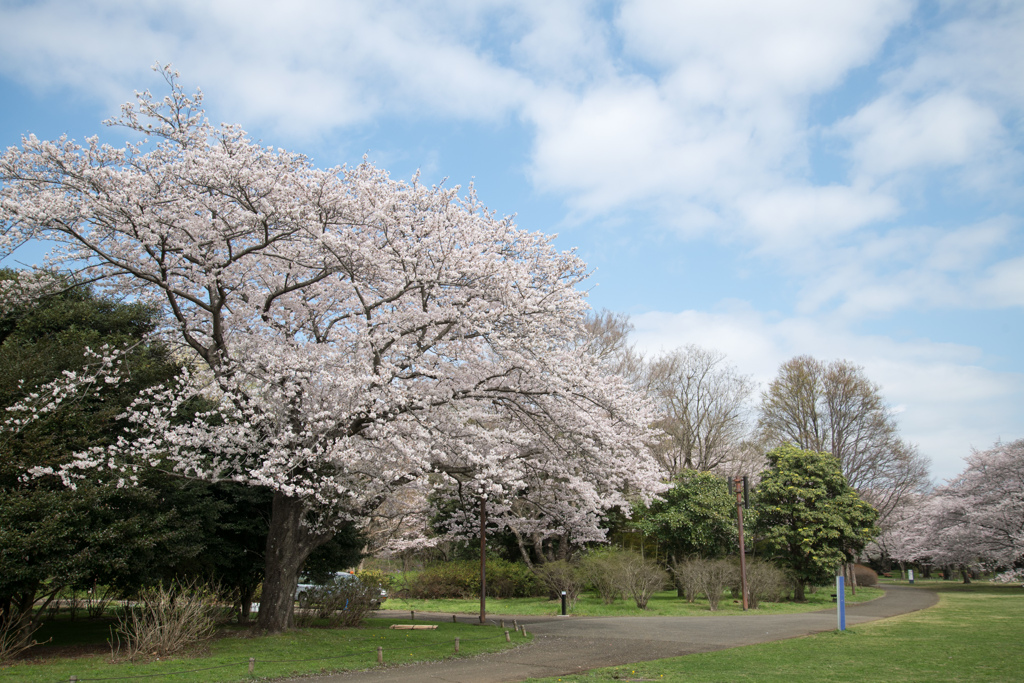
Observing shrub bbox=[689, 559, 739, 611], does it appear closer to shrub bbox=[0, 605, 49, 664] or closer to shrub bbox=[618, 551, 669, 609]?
shrub bbox=[618, 551, 669, 609]

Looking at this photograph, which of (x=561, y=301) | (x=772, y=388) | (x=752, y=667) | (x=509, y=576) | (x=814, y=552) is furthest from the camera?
(x=772, y=388)

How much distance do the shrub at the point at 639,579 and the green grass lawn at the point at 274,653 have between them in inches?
285

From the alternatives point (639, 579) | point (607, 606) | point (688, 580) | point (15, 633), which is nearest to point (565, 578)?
point (607, 606)

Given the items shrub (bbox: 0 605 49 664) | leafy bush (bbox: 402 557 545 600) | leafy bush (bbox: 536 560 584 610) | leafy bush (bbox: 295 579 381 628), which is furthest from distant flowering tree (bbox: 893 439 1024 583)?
shrub (bbox: 0 605 49 664)

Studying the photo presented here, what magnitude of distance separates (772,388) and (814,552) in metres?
12.5

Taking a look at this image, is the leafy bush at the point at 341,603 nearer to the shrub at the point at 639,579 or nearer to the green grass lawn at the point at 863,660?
the green grass lawn at the point at 863,660

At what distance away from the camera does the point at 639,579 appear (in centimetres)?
2058

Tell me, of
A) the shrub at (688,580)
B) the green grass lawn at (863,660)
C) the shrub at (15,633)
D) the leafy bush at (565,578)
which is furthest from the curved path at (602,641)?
the shrub at (15,633)

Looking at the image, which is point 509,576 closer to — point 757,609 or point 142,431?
point 757,609

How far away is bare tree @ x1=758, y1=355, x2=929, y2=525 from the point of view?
3127cm

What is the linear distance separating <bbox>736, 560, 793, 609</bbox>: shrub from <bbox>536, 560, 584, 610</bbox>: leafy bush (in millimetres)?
5728

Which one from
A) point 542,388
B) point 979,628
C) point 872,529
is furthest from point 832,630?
point 872,529

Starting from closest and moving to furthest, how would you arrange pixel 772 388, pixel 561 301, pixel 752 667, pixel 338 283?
pixel 752 667 → pixel 561 301 → pixel 338 283 → pixel 772 388

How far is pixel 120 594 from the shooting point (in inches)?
474
